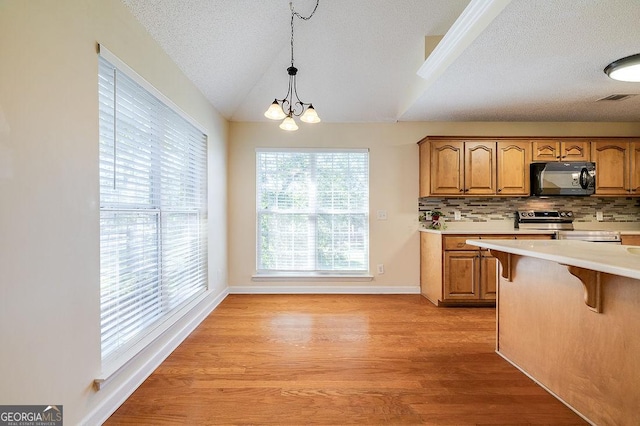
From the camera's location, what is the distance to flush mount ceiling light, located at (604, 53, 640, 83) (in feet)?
7.05

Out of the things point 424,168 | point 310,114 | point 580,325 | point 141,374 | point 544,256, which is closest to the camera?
point 544,256

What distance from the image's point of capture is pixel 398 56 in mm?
2973

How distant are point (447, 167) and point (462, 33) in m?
1.65

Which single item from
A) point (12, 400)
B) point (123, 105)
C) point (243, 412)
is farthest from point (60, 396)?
point (123, 105)

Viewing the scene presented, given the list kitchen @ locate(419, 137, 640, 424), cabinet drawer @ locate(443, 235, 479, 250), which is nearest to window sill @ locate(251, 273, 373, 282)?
kitchen @ locate(419, 137, 640, 424)

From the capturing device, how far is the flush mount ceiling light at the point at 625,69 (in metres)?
2.15

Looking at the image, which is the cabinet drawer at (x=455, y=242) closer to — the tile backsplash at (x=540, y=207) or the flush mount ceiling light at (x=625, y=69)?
the tile backsplash at (x=540, y=207)

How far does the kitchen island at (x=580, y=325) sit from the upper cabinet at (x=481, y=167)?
5.10ft

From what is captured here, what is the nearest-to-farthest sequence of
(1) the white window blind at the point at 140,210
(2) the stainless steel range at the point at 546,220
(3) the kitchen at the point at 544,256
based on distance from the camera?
1. (3) the kitchen at the point at 544,256
2. (1) the white window blind at the point at 140,210
3. (2) the stainless steel range at the point at 546,220

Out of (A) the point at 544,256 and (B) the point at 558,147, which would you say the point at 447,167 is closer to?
(B) the point at 558,147

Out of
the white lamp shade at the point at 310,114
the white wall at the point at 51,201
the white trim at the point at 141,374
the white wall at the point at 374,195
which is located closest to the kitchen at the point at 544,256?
the white wall at the point at 374,195

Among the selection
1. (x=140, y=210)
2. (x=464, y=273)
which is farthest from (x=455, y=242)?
(x=140, y=210)

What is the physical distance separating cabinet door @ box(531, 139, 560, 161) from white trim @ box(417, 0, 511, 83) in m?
1.79

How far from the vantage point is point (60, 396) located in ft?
4.07
